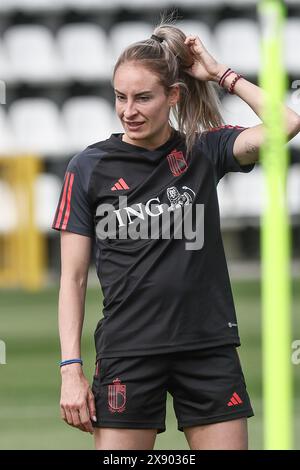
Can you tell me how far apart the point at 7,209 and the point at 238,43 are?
586 centimetres

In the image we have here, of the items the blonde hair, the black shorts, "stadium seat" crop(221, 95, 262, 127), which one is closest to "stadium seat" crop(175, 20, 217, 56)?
"stadium seat" crop(221, 95, 262, 127)

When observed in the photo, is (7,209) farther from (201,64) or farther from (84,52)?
(201,64)

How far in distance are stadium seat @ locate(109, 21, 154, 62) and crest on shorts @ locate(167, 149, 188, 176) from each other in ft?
59.0

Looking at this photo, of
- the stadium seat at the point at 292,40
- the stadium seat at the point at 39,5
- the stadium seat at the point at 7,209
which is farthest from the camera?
the stadium seat at the point at 292,40

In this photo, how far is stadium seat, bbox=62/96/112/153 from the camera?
21.3 metres

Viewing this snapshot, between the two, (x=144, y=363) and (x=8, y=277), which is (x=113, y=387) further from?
(x=8, y=277)

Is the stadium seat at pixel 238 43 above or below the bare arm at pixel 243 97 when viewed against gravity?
above

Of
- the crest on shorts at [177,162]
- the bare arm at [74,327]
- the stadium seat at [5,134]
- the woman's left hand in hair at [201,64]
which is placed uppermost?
the stadium seat at [5,134]

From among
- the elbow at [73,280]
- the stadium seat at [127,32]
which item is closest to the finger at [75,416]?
the elbow at [73,280]

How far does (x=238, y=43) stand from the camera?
73.5 ft

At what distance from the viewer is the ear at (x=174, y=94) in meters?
4.07

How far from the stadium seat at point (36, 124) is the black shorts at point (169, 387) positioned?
17.3 metres

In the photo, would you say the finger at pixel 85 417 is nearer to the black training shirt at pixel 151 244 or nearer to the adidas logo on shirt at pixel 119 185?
the black training shirt at pixel 151 244

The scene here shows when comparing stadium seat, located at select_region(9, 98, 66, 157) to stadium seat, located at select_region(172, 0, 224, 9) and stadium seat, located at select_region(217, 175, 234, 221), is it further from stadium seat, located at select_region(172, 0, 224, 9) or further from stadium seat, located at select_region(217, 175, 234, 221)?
stadium seat, located at select_region(172, 0, 224, 9)
